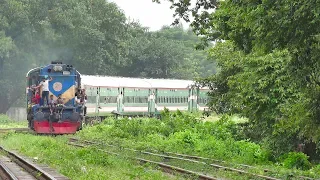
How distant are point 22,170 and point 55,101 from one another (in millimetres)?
12378

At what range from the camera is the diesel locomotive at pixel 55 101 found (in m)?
27.2

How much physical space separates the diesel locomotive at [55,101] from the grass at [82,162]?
11.4 ft

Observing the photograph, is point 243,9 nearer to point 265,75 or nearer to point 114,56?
point 265,75

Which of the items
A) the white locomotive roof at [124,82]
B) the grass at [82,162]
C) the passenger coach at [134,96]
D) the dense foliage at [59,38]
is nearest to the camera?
the grass at [82,162]

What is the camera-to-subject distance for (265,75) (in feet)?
67.6

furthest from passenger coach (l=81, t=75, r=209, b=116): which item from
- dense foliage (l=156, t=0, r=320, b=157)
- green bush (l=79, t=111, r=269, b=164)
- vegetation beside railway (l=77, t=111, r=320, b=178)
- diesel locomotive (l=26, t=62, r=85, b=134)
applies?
dense foliage (l=156, t=0, r=320, b=157)

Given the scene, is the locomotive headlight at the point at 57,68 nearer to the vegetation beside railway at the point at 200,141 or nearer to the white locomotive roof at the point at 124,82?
the vegetation beside railway at the point at 200,141

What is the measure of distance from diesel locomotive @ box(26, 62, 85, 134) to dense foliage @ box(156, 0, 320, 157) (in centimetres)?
696

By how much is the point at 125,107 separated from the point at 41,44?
1560 centimetres

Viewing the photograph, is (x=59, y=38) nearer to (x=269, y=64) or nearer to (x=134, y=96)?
(x=134, y=96)

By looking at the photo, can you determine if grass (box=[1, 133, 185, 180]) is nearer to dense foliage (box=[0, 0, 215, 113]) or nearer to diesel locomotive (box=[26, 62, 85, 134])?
diesel locomotive (box=[26, 62, 85, 134])

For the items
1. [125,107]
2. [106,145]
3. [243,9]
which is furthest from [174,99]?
[243,9]

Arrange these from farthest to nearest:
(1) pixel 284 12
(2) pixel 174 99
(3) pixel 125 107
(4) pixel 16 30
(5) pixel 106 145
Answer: (4) pixel 16 30 → (2) pixel 174 99 → (3) pixel 125 107 → (5) pixel 106 145 → (1) pixel 284 12

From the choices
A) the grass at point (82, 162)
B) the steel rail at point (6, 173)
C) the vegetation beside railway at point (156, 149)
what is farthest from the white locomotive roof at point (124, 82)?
the steel rail at point (6, 173)
